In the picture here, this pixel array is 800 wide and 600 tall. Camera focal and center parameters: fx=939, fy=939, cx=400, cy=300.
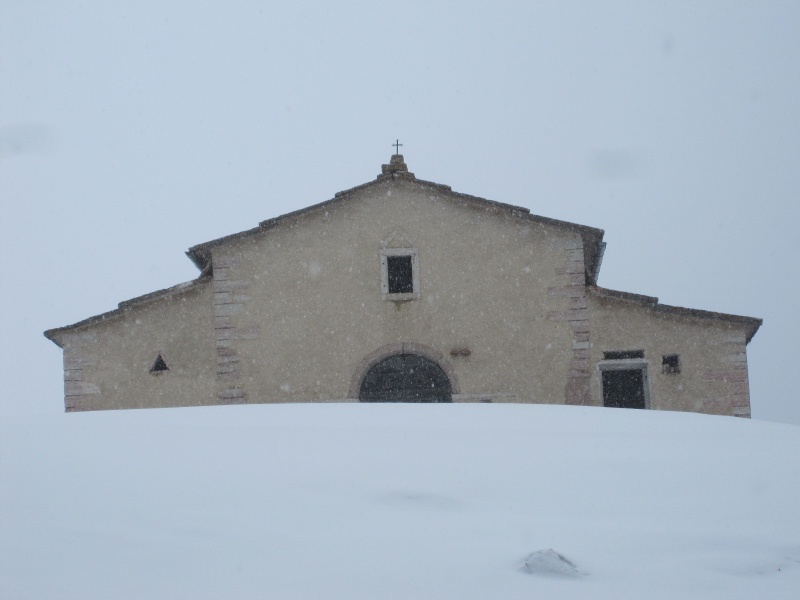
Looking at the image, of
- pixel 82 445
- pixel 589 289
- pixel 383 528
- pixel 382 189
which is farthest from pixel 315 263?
pixel 383 528

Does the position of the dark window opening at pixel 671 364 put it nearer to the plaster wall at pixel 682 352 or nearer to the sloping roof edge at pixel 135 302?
the plaster wall at pixel 682 352

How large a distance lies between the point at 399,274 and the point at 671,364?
13.8 feet

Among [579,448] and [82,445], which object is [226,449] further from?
[579,448]

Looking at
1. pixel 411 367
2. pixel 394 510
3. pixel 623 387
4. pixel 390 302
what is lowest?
pixel 394 510

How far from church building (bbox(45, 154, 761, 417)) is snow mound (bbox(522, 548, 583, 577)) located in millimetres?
10785

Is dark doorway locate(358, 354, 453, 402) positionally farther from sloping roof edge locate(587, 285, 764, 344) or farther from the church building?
sloping roof edge locate(587, 285, 764, 344)

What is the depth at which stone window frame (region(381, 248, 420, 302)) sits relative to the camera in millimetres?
13961

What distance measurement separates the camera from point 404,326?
45.6 feet

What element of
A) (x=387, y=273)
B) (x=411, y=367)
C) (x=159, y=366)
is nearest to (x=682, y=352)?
(x=411, y=367)

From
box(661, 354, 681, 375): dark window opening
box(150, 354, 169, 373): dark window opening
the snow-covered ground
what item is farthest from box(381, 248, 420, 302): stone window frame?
the snow-covered ground

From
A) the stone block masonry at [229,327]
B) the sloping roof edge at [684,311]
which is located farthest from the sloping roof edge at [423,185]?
the sloping roof edge at [684,311]

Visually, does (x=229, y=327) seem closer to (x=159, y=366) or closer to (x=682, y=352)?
(x=159, y=366)

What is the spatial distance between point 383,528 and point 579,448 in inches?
52.3

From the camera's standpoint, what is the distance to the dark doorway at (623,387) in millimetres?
13562
